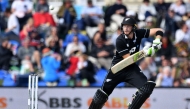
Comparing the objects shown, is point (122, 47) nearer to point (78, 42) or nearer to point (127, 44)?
point (127, 44)

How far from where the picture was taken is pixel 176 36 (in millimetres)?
13234

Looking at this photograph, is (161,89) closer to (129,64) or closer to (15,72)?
(129,64)

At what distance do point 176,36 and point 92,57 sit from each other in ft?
7.14

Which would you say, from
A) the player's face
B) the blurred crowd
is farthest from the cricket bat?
the blurred crowd

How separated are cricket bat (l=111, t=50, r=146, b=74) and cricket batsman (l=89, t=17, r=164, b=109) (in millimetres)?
90

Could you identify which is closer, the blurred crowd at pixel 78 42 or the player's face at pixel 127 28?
the player's face at pixel 127 28

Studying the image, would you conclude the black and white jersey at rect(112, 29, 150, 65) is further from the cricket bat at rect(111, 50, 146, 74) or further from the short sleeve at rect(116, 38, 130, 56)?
the cricket bat at rect(111, 50, 146, 74)

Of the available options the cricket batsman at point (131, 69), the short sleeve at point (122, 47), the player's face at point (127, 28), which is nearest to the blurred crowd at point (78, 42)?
the cricket batsman at point (131, 69)

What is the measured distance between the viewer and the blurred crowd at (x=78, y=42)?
40.2ft

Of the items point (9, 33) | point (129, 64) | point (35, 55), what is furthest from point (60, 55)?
point (129, 64)

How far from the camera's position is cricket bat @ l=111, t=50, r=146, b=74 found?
784cm

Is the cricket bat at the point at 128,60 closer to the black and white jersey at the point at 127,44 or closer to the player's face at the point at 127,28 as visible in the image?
the black and white jersey at the point at 127,44

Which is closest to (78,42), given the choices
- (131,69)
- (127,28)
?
(131,69)

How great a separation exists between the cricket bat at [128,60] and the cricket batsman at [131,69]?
90mm
